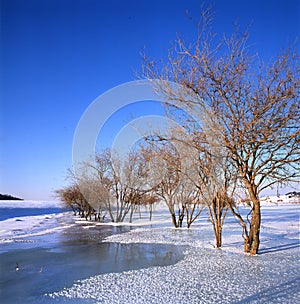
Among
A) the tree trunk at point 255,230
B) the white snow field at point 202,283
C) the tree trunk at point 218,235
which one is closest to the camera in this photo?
the white snow field at point 202,283

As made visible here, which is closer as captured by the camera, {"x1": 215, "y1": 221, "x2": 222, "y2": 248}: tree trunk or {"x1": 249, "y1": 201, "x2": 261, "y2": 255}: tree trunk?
{"x1": 249, "y1": 201, "x2": 261, "y2": 255}: tree trunk

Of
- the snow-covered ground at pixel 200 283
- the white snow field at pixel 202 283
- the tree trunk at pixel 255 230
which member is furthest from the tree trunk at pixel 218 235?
the white snow field at pixel 202 283

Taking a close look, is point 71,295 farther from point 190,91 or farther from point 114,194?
point 114,194

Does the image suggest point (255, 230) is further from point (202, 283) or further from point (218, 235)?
point (202, 283)

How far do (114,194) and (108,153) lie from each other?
3.43 meters

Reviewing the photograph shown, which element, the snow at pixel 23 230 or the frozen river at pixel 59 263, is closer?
the frozen river at pixel 59 263

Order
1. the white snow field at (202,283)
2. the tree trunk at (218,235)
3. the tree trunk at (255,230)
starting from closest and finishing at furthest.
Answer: the white snow field at (202,283) → the tree trunk at (255,230) → the tree trunk at (218,235)

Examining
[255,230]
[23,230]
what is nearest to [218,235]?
[255,230]

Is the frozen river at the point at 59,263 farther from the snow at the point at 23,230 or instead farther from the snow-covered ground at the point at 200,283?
the snow at the point at 23,230

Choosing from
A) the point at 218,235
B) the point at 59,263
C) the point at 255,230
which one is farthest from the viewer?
the point at 218,235

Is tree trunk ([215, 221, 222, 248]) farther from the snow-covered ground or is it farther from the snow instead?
the snow

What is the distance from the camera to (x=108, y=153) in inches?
862

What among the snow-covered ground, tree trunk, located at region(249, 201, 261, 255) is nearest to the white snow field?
the snow-covered ground

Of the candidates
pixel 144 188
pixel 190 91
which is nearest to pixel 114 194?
pixel 144 188
